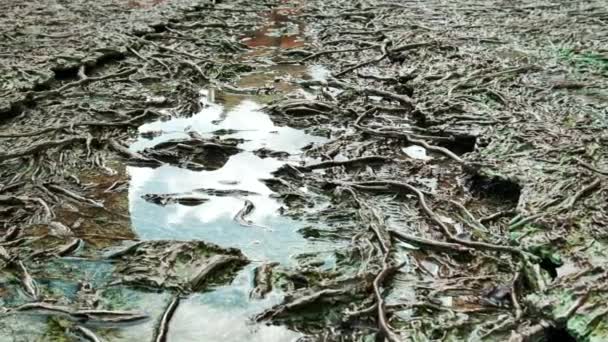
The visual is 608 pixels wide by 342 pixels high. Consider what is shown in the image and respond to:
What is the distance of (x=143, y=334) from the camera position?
2.66 meters

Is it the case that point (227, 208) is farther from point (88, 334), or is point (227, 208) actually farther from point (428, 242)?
point (88, 334)

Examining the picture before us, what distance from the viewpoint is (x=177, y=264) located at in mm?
3125

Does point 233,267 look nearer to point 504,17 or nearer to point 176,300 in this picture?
point 176,300

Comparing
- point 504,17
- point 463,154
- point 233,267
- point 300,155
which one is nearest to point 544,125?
point 463,154

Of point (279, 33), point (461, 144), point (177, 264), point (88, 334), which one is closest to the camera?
point (88, 334)

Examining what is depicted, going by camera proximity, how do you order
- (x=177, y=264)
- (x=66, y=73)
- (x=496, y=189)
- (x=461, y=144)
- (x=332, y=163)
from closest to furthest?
(x=177, y=264)
(x=496, y=189)
(x=332, y=163)
(x=461, y=144)
(x=66, y=73)

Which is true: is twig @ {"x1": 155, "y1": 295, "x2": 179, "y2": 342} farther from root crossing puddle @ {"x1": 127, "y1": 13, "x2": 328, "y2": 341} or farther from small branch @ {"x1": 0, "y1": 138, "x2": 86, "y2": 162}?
small branch @ {"x1": 0, "y1": 138, "x2": 86, "y2": 162}

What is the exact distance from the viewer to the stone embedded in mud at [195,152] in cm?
438

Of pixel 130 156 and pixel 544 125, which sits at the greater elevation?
pixel 544 125

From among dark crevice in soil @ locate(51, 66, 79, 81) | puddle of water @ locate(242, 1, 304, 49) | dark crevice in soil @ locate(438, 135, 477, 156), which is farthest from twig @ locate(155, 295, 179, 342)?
puddle of water @ locate(242, 1, 304, 49)

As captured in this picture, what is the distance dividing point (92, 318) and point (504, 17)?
7.08 meters

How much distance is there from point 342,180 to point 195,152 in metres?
1.07

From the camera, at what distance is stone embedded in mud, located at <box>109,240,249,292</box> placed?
9.80 ft

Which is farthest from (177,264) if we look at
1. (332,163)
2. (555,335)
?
(555,335)
